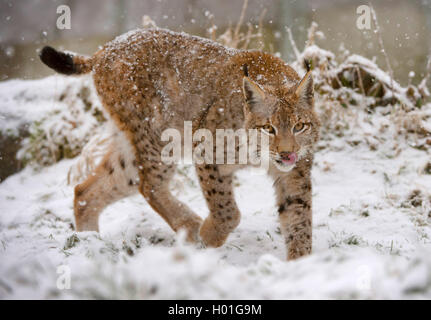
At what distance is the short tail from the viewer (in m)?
3.26

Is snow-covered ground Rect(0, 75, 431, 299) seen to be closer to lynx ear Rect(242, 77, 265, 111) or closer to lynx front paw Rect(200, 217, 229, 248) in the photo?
lynx front paw Rect(200, 217, 229, 248)

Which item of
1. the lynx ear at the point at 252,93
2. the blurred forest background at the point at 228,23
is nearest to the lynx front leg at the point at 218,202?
the lynx ear at the point at 252,93

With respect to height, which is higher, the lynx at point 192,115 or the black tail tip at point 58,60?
the black tail tip at point 58,60

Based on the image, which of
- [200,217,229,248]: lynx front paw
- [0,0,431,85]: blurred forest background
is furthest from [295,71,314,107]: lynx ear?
[0,0,431,85]: blurred forest background

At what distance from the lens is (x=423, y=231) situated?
3074 mm

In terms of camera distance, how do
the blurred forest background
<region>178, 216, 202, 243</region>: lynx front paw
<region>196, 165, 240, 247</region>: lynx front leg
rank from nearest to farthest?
<region>196, 165, 240, 247</region>: lynx front leg, <region>178, 216, 202, 243</region>: lynx front paw, the blurred forest background

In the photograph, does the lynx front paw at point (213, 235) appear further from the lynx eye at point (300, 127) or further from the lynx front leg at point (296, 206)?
the lynx eye at point (300, 127)

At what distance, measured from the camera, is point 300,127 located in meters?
2.78

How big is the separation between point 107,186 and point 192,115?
0.94m

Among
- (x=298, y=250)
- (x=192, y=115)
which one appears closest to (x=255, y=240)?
(x=298, y=250)

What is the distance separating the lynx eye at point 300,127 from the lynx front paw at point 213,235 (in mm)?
897

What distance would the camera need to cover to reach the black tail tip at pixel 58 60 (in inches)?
128

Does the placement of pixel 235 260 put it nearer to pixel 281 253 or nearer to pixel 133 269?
pixel 281 253

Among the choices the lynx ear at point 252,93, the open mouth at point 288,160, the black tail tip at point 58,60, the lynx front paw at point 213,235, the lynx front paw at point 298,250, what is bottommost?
the lynx front paw at point 298,250
